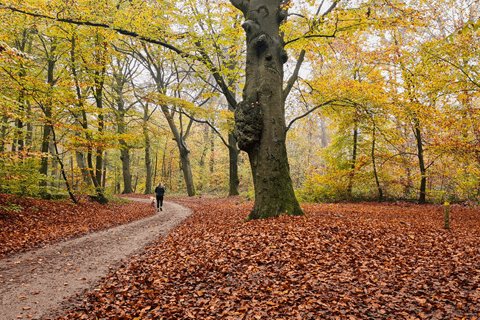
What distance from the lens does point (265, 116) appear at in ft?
30.4

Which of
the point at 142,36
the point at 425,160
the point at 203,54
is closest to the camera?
the point at 142,36

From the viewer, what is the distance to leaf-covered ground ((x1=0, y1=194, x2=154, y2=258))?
350 inches

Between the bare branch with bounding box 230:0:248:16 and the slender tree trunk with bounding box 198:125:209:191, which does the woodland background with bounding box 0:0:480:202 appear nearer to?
the bare branch with bounding box 230:0:248:16

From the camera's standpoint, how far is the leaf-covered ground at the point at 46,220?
29.2 ft

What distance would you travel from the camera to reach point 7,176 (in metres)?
10.2

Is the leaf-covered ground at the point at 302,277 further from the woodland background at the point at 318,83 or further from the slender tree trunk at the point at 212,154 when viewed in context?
the slender tree trunk at the point at 212,154

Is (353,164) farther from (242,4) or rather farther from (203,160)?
(203,160)

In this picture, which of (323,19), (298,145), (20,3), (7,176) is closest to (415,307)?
(323,19)

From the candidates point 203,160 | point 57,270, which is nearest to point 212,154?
point 203,160

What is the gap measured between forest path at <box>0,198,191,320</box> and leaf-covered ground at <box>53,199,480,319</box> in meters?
0.54

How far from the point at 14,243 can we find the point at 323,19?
10863mm

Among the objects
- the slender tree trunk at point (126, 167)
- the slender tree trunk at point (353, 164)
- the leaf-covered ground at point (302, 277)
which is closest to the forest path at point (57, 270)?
the leaf-covered ground at point (302, 277)

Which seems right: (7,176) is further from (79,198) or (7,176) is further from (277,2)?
(277,2)

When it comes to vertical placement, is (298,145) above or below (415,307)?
above
